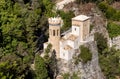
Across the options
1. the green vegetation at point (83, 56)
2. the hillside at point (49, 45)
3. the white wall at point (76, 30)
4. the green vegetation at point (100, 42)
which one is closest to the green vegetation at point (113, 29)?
the hillside at point (49, 45)

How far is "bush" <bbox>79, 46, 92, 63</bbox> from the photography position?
39.8 meters

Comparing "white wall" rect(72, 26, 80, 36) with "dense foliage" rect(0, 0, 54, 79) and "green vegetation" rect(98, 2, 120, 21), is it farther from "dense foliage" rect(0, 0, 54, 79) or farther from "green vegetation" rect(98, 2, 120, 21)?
"green vegetation" rect(98, 2, 120, 21)

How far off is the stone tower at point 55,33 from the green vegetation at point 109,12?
1251 cm

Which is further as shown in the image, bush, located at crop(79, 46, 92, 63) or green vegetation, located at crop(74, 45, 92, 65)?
bush, located at crop(79, 46, 92, 63)

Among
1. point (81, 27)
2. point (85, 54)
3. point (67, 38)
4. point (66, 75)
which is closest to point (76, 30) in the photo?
point (81, 27)

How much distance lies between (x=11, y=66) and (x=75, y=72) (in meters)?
8.67

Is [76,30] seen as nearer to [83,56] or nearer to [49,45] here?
[83,56]

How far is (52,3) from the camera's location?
5006cm

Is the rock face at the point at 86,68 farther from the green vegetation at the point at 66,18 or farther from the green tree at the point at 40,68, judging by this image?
the green vegetation at the point at 66,18

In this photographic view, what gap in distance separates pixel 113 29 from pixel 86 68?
9219mm

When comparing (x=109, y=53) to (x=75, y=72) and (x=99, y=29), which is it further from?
(x=75, y=72)

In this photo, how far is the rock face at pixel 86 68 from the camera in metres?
39.3

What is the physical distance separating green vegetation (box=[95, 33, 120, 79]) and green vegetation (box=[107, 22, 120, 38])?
1837mm

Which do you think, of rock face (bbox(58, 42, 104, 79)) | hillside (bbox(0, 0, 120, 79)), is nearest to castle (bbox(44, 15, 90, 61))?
hillside (bbox(0, 0, 120, 79))
